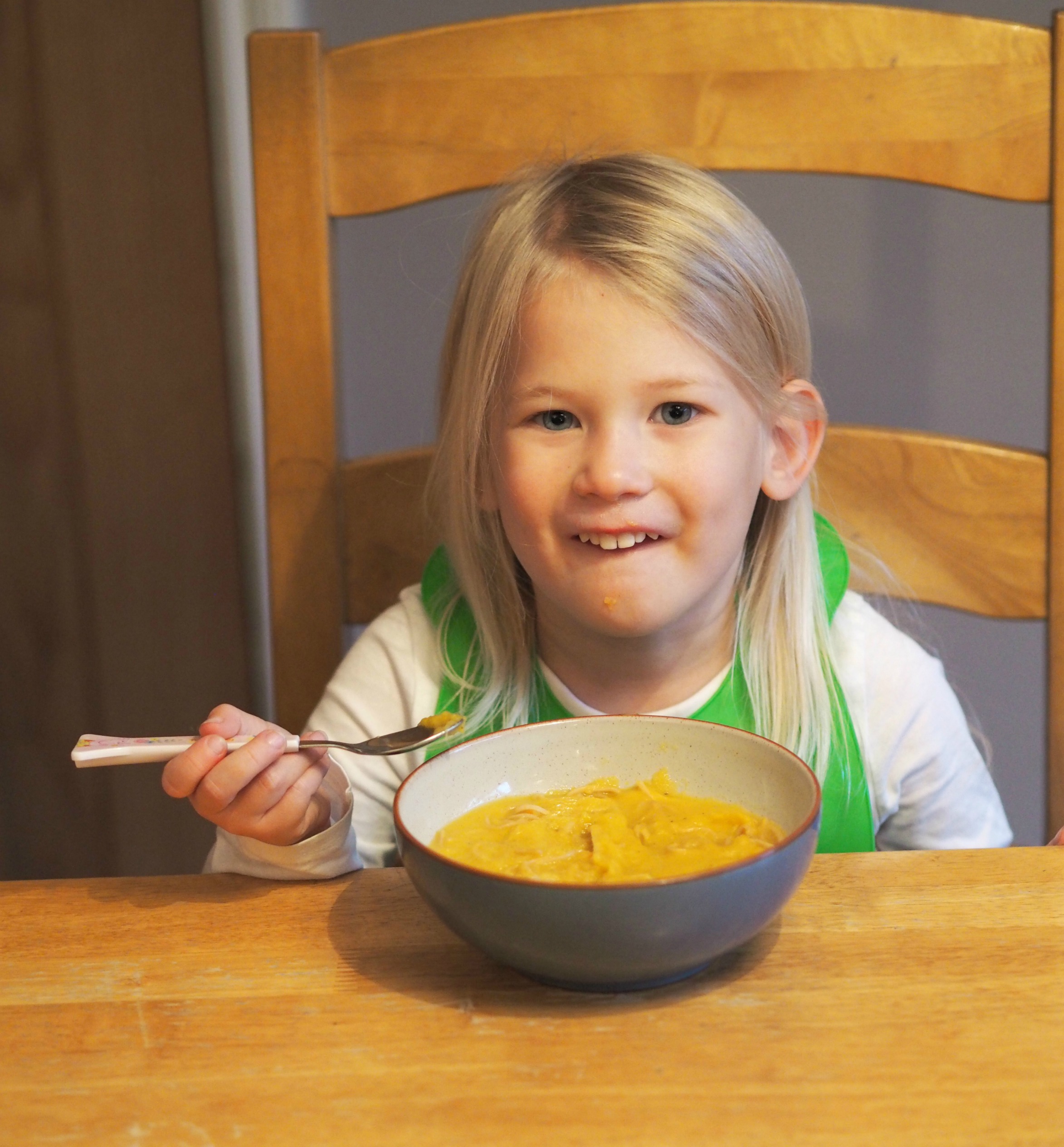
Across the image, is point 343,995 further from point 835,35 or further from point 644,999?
point 835,35

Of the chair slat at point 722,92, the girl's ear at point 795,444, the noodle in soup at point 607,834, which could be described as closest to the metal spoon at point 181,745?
the noodle in soup at point 607,834

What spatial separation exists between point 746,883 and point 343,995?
0.18 meters

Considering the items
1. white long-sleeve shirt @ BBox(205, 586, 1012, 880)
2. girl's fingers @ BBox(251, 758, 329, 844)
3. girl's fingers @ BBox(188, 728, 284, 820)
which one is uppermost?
girl's fingers @ BBox(188, 728, 284, 820)

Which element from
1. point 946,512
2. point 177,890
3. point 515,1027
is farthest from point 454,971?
point 946,512

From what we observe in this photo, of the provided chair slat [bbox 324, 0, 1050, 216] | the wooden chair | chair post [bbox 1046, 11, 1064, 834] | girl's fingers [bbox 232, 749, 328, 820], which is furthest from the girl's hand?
chair post [bbox 1046, 11, 1064, 834]

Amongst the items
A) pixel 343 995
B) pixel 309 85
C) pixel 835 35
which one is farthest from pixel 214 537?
pixel 343 995

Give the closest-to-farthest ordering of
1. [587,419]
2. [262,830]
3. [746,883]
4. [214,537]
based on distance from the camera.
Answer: [746,883], [262,830], [587,419], [214,537]

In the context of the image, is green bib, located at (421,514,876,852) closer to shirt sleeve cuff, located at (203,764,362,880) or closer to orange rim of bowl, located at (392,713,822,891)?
shirt sleeve cuff, located at (203,764,362,880)

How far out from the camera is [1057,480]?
99cm

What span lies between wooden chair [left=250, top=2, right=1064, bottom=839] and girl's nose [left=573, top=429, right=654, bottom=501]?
265 mm

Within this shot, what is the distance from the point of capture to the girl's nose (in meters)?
0.83

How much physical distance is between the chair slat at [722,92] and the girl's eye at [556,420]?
23 cm

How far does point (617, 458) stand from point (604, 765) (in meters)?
0.24

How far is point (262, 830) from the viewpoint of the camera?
0.73 meters
